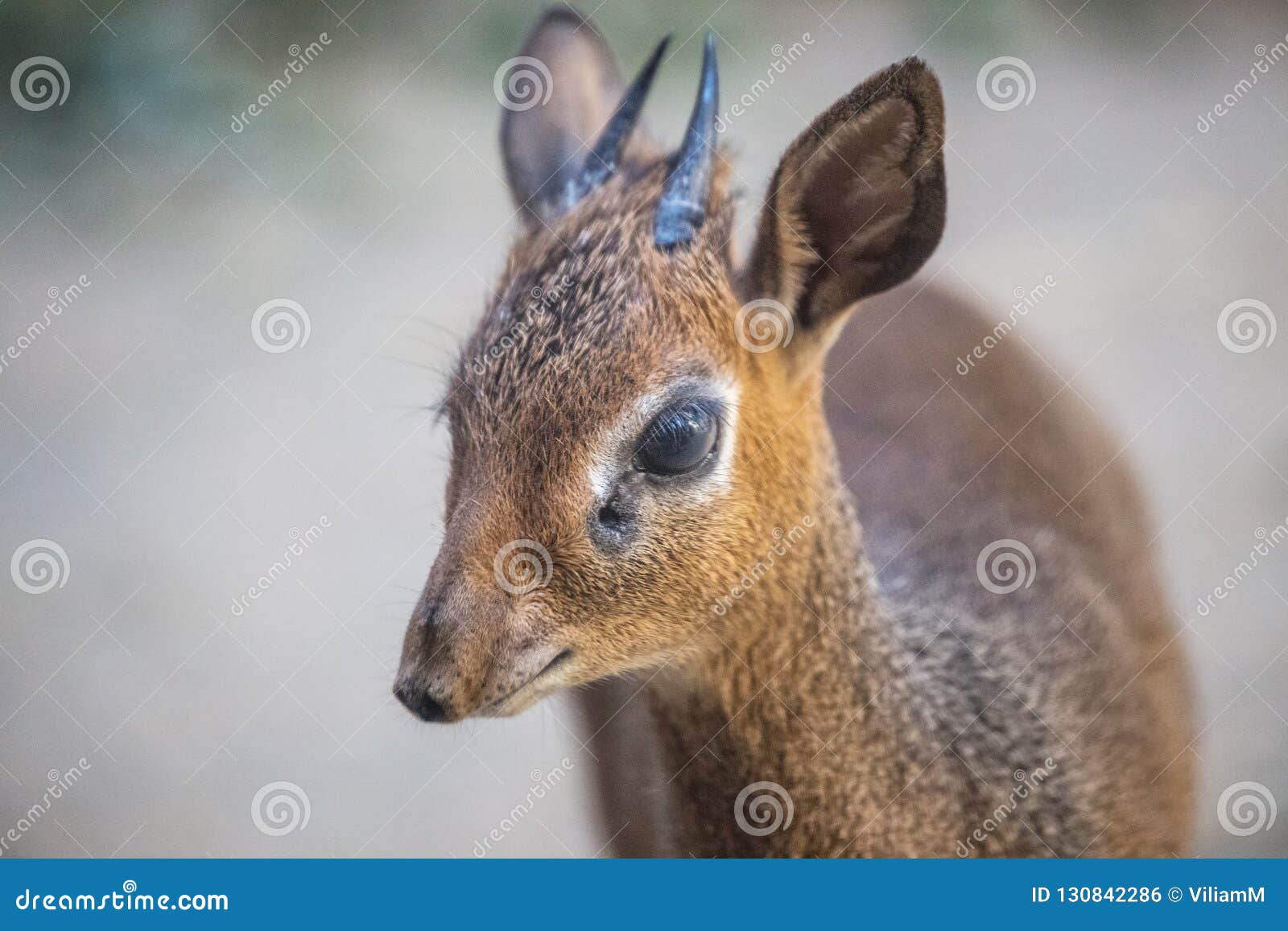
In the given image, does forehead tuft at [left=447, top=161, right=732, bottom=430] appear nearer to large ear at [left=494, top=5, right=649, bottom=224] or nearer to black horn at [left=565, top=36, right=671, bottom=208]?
black horn at [left=565, top=36, right=671, bottom=208]

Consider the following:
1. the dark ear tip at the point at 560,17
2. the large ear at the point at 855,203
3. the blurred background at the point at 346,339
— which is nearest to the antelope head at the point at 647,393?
the large ear at the point at 855,203

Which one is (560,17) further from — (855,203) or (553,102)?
(855,203)

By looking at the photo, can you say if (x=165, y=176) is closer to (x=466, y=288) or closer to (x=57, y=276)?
(x=57, y=276)

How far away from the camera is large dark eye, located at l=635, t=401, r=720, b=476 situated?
3.62ft

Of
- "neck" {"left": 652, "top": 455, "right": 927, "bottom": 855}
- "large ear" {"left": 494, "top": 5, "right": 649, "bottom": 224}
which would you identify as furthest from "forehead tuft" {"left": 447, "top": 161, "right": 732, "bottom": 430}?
"neck" {"left": 652, "top": 455, "right": 927, "bottom": 855}

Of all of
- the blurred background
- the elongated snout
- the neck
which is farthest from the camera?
the blurred background

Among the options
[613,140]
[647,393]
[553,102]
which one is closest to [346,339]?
[553,102]

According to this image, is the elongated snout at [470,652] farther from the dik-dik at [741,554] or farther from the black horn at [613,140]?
the black horn at [613,140]

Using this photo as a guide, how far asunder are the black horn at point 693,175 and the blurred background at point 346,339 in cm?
51

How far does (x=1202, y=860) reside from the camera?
1.51 metres

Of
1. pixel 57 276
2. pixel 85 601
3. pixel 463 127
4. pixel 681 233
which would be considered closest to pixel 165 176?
pixel 57 276

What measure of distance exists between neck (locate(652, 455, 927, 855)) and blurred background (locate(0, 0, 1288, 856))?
477 mm

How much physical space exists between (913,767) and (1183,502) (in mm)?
980

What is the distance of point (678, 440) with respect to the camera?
1115 mm
